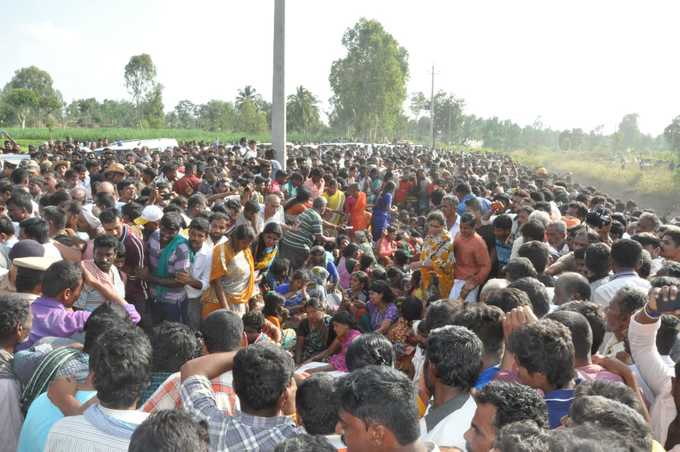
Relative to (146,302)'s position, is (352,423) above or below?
above

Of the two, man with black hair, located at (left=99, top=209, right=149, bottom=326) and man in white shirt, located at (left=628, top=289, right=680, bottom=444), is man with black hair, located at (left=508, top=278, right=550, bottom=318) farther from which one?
man with black hair, located at (left=99, top=209, right=149, bottom=326)

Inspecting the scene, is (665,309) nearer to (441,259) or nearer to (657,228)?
(441,259)

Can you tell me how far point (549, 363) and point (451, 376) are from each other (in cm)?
43

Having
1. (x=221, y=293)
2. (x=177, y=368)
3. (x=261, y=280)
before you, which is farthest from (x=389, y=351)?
(x=261, y=280)

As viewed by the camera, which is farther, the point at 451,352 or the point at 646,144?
the point at 646,144

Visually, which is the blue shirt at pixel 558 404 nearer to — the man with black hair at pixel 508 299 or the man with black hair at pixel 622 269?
the man with black hair at pixel 508 299

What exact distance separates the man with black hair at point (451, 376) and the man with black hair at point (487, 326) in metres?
0.47

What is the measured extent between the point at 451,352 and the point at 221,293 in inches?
112

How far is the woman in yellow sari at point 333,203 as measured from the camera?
963 cm

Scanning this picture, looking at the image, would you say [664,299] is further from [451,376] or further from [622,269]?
[622,269]

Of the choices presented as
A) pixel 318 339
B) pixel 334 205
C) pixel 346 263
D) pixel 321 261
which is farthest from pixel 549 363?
pixel 334 205

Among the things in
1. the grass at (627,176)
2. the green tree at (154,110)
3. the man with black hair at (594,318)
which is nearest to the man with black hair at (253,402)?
the man with black hair at (594,318)

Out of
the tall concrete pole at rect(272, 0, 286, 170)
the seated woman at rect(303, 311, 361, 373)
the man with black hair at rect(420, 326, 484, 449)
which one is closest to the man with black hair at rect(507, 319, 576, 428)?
the man with black hair at rect(420, 326, 484, 449)

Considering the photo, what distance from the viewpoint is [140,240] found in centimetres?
552
